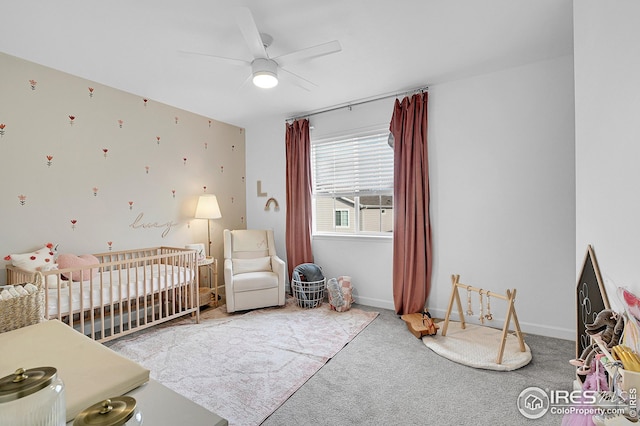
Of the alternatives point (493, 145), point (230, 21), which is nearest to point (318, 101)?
point (230, 21)

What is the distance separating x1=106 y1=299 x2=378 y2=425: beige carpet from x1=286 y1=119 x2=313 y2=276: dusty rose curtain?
0.82 m

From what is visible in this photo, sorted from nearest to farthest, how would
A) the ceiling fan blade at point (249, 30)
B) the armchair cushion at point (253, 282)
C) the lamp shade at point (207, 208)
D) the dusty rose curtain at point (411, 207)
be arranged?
the ceiling fan blade at point (249, 30)
the dusty rose curtain at point (411, 207)
the armchair cushion at point (253, 282)
the lamp shade at point (207, 208)

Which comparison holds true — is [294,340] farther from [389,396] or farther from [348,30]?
[348,30]

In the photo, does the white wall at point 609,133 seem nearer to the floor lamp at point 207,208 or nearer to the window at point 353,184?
the window at point 353,184

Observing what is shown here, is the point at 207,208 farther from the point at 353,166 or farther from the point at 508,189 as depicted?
the point at 508,189

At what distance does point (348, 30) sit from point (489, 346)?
2.68 meters

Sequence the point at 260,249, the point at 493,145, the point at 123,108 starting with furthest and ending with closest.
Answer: the point at 260,249 < the point at 123,108 < the point at 493,145

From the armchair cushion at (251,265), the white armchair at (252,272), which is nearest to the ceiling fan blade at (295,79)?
the white armchair at (252,272)

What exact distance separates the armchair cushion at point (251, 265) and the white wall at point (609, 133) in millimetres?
2968

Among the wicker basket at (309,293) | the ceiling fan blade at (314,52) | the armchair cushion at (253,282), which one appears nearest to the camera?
the ceiling fan blade at (314,52)

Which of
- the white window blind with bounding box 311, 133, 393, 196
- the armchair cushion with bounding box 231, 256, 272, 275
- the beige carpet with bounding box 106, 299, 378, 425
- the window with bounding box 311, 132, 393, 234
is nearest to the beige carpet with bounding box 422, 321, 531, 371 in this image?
the beige carpet with bounding box 106, 299, 378, 425

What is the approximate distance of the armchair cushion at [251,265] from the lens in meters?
3.51

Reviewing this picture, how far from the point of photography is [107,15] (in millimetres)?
1908

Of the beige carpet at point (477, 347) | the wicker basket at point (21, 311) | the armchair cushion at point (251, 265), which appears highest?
the wicker basket at point (21, 311)
